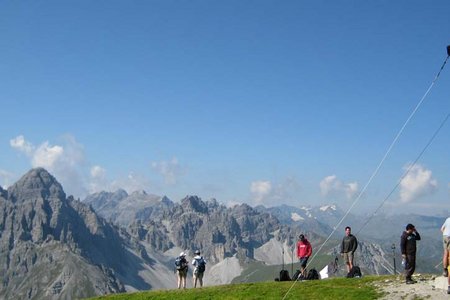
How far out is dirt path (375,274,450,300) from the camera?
88.5ft

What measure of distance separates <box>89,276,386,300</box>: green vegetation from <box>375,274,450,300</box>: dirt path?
838 millimetres

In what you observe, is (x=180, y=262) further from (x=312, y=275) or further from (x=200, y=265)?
(x=312, y=275)

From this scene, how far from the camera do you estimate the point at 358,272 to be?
37625 millimetres

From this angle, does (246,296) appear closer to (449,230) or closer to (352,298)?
(352,298)

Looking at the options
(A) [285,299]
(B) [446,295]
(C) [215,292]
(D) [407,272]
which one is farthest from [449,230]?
(C) [215,292]

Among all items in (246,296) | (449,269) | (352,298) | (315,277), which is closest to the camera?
(449,269)

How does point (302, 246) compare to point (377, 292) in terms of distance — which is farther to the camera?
point (302, 246)

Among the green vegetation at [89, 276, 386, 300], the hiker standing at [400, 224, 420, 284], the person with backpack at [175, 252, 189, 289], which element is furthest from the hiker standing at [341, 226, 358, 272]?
the person with backpack at [175, 252, 189, 289]

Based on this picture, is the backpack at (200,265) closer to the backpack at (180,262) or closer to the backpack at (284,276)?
the backpack at (180,262)

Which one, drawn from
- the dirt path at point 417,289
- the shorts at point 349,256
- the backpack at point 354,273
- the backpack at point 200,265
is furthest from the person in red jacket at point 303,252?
the backpack at point 200,265

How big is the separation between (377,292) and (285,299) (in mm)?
5852

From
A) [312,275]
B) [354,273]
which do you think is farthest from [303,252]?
[354,273]

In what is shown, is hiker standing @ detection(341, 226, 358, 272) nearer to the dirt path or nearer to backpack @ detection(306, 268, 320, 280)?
backpack @ detection(306, 268, 320, 280)

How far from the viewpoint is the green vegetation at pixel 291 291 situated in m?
30.9
